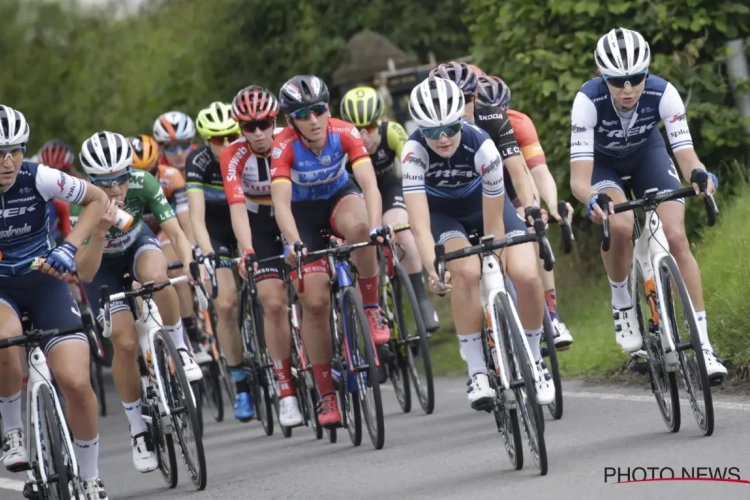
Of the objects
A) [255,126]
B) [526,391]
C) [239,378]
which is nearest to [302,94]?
[255,126]

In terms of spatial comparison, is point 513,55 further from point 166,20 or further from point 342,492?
point 166,20

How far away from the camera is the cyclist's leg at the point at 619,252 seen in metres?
Result: 8.55

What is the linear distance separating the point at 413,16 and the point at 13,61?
16.0 metres

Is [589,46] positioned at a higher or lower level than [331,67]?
lower

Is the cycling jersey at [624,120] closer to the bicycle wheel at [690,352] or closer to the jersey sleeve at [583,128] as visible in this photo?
the jersey sleeve at [583,128]

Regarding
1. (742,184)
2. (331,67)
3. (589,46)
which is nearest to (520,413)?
(742,184)

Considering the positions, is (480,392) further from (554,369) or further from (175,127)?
(175,127)

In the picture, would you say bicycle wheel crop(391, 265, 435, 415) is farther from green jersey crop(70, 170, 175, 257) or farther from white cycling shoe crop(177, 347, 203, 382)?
green jersey crop(70, 170, 175, 257)

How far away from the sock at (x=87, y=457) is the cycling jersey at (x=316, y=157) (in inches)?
100

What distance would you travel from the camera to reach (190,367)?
984 centimetres

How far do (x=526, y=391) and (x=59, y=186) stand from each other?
2776mm

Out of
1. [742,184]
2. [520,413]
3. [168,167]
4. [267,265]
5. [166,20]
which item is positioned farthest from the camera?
[166,20]

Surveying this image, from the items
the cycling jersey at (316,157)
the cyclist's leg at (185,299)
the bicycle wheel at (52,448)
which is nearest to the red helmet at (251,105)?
the cycling jersey at (316,157)

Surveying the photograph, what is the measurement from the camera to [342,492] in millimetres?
7867
